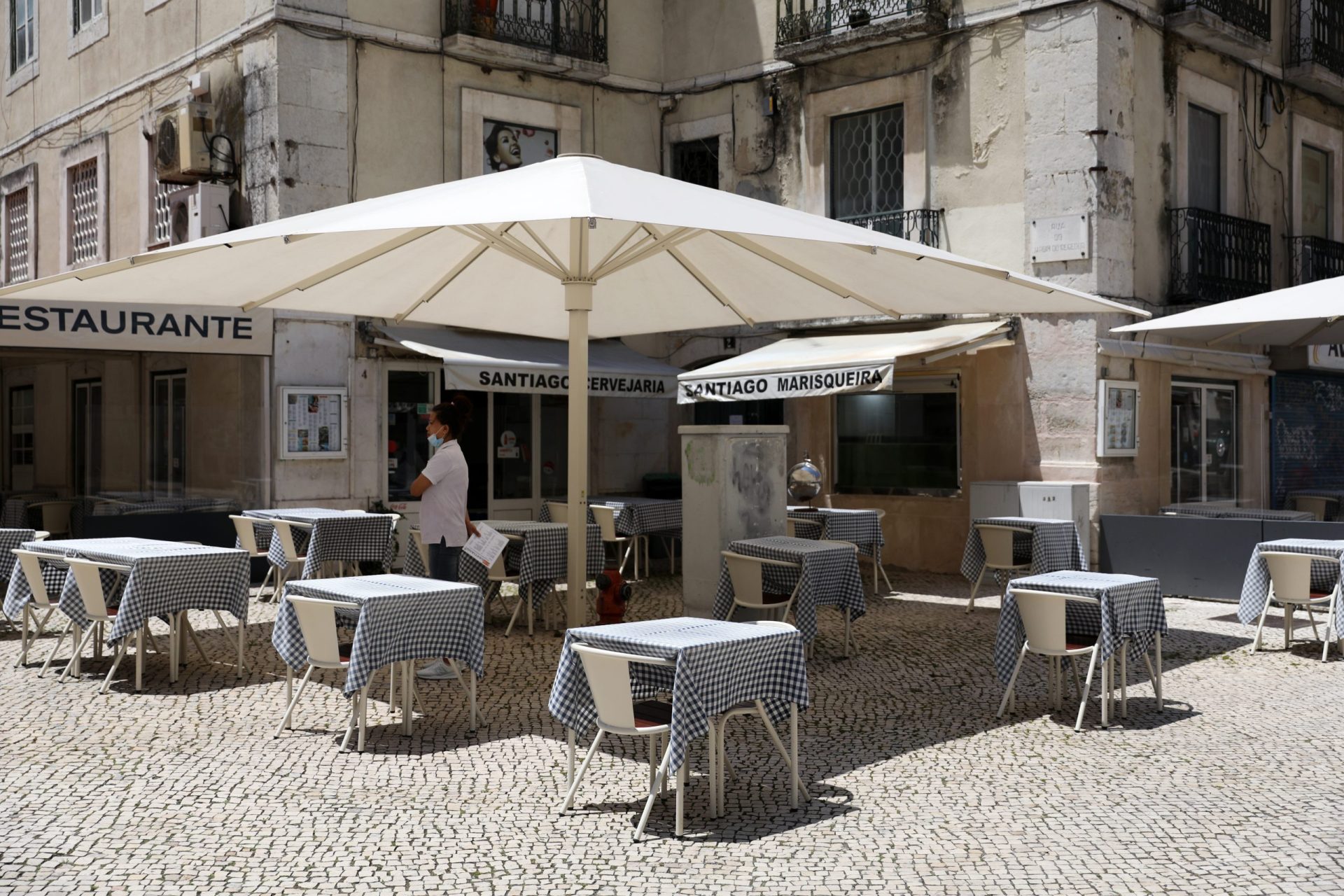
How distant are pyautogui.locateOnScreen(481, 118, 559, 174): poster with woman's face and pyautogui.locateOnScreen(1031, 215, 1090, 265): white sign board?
20.5ft

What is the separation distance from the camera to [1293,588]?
9367 millimetres

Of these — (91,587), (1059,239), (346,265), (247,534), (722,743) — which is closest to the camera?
(722,743)

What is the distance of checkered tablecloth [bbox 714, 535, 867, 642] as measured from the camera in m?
8.81

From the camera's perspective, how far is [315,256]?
26.6ft

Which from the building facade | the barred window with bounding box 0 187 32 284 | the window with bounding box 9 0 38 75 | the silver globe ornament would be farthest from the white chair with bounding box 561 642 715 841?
the window with bounding box 9 0 38 75

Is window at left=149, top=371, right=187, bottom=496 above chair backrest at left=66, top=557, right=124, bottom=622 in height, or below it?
above

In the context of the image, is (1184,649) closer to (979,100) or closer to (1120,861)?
(1120,861)

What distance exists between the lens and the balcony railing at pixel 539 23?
15.4 metres

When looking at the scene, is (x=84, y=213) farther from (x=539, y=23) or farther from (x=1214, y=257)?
(x=1214, y=257)

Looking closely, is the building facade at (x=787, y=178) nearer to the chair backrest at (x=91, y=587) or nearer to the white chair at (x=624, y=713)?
the chair backrest at (x=91, y=587)

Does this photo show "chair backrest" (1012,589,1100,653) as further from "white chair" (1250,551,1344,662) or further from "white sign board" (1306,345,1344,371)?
"white sign board" (1306,345,1344,371)

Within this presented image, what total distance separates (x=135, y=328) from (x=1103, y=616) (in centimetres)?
966

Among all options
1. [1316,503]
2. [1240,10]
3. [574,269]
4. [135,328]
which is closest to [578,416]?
[574,269]

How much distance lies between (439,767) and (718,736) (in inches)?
62.4
